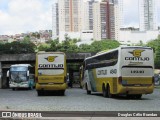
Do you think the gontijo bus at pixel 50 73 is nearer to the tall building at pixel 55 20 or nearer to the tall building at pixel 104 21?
the tall building at pixel 104 21

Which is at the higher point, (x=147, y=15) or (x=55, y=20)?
(x=147, y=15)

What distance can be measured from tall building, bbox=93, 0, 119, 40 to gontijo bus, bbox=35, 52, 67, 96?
4453 inches

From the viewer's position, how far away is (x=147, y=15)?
154000 millimetres

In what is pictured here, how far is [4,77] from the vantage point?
6450cm

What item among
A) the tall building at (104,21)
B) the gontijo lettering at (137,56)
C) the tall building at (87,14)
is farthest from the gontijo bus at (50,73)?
the tall building at (87,14)


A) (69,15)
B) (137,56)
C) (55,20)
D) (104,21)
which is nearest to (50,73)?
(137,56)

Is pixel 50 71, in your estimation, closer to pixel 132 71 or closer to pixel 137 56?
pixel 132 71

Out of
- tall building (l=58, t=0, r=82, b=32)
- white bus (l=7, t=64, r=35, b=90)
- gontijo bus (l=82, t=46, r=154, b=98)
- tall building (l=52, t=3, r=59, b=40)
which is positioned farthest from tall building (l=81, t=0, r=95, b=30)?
gontijo bus (l=82, t=46, r=154, b=98)

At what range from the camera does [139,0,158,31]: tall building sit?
495 feet

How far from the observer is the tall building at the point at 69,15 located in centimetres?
14762

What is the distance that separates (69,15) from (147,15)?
1194 inches

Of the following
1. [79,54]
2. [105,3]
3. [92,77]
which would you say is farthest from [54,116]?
[105,3]

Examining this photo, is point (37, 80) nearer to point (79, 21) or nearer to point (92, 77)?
point (92, 77)

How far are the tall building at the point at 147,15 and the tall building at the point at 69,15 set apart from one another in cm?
2402
